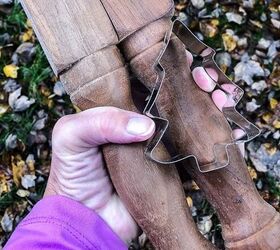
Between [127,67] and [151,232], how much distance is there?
0.32m

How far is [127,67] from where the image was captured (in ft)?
3.81

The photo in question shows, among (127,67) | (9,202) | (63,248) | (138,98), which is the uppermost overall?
(127,67)

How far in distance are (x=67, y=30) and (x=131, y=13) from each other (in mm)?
127

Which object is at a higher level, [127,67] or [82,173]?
[127,67]

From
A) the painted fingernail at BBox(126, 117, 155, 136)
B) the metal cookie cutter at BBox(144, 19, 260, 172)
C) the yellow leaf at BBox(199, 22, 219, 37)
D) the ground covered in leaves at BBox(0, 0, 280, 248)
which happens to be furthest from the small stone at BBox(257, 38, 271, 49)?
the painted fingernail at BBox(126, 117, 155, 136)

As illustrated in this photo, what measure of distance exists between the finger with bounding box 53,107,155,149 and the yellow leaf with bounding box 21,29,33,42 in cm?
86

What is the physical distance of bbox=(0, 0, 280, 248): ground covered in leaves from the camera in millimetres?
1815

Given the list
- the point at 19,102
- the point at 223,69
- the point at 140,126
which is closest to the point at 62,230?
the point at 140,126

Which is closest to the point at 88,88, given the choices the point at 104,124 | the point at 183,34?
the point at 104,124

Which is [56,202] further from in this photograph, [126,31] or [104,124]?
[126,31]

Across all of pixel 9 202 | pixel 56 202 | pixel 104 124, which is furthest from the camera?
pixel 9 202

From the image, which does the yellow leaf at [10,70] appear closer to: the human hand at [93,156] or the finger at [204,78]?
the human hand at [93,156]

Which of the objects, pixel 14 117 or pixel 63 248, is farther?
pixel 14 117

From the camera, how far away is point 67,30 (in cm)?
112
